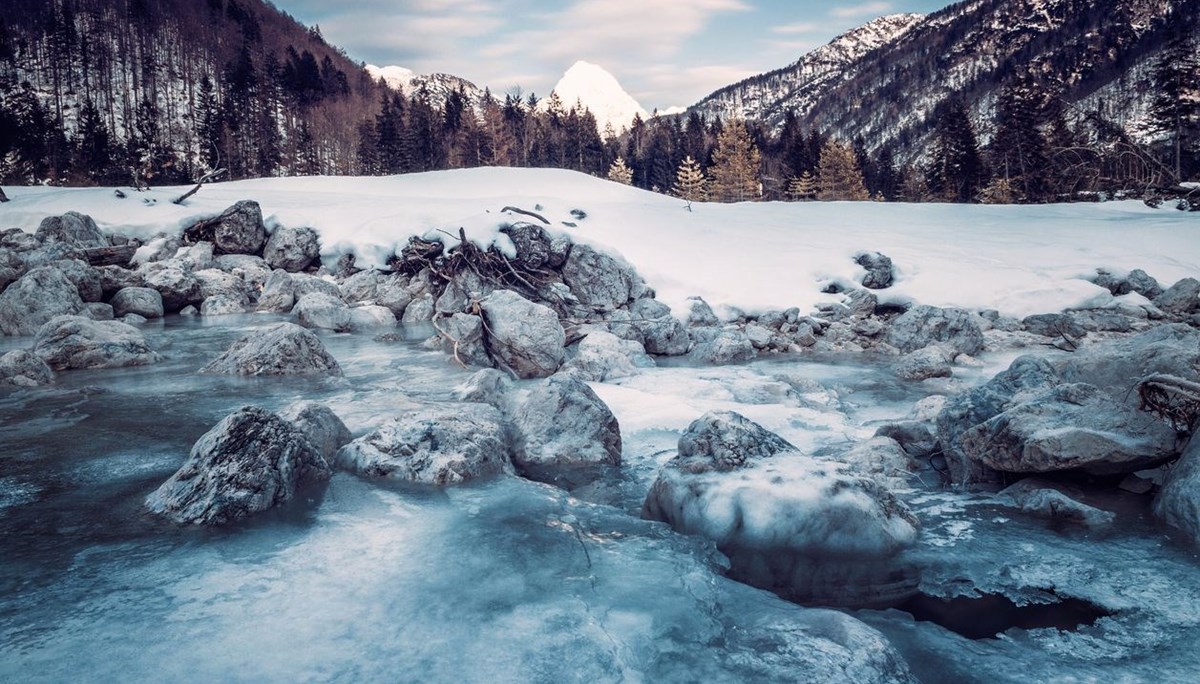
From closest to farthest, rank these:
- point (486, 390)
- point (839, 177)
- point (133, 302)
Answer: point (486, 390), point (133, 302), point (839, 177)

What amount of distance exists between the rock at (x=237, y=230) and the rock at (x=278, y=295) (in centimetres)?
326

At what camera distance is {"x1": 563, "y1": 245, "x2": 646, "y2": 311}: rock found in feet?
43.7

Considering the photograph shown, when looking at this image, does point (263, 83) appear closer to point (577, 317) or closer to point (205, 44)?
point (205, 44)

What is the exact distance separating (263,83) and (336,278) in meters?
52.9

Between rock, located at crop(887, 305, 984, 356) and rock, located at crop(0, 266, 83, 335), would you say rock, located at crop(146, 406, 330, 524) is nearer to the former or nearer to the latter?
rock, located at crop(0, 266, 83, 335)

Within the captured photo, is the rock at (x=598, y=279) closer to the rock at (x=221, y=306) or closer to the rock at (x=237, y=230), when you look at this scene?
the rock at (x=221, y=306)

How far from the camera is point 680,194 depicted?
4812 cm

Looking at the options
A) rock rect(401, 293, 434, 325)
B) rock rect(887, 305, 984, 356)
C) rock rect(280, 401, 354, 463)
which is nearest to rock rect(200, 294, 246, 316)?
rock rect(401, 293, 434, 325)

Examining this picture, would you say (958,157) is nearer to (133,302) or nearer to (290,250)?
(290,250)

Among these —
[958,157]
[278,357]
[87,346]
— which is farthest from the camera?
[958,157]

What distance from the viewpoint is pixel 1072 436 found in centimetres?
345

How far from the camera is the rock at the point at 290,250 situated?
16531mm

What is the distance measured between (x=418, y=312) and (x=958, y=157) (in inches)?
1456

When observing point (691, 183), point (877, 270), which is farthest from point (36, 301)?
point (691, 183)
